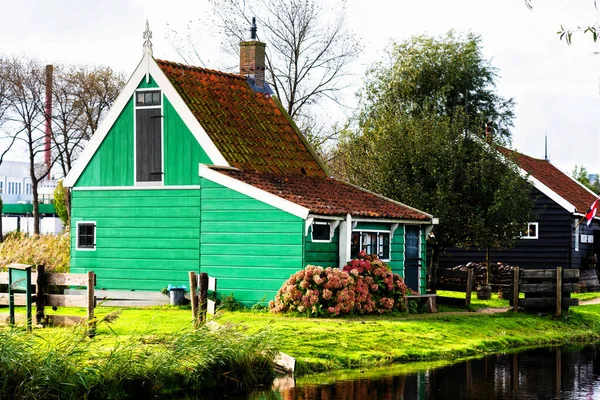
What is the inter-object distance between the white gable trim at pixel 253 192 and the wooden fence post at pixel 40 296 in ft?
23.9

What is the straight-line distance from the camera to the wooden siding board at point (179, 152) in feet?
87.3

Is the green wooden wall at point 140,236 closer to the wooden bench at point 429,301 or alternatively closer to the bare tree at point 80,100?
the wooden bench at point 429,301

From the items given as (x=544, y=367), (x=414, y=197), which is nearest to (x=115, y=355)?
(x=544, y=367)

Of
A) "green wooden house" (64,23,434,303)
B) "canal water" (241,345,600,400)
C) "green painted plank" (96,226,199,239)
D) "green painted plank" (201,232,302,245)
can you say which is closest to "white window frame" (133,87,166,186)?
"green wooden house" (64,23,434,303)

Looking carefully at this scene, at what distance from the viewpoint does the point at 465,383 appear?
17.3 meters

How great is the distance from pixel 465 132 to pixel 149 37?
10994 millimetres

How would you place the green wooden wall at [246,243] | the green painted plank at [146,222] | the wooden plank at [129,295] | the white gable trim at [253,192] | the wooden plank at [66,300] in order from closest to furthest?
the wooden plank at [66,300]
the white gable trim at [253,192]
the green wooden wall at [246,243]
the wooden plank at [129,295]
the green painted plank at [146,222]

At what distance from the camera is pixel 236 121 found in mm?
28656

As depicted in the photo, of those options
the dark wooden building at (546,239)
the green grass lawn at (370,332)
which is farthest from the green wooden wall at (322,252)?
the dark wooden building at (546,239)

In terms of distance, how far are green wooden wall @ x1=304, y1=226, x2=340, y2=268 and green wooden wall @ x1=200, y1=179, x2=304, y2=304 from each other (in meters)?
0.30

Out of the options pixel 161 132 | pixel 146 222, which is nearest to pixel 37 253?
pixel 146 222

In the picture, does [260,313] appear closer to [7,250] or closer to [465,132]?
[7,250]

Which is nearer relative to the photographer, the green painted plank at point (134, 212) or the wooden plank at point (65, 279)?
the wooden plank at point (65, 279)

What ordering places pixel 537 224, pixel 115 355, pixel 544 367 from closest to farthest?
pixel 115 355
pixel 544 367
pixel 537 224
